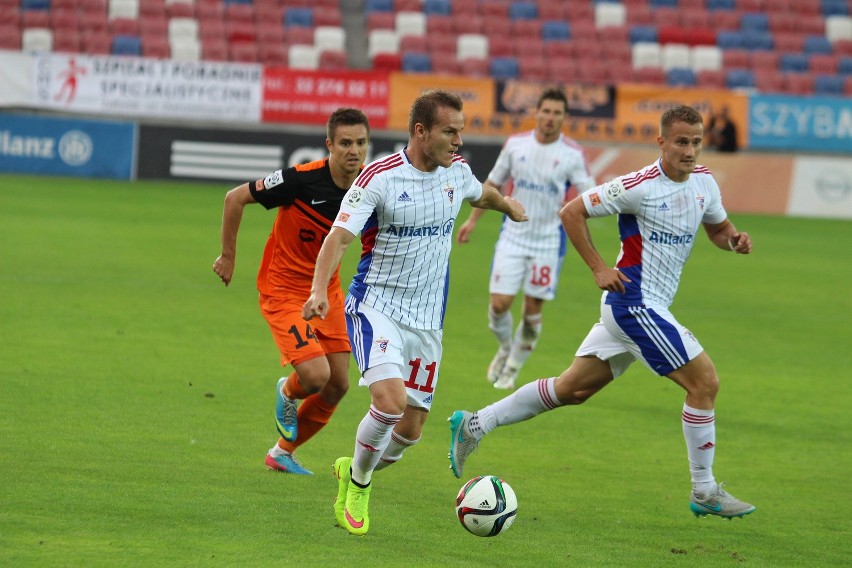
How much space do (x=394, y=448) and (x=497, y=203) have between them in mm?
1462

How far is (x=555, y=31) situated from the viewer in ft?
103

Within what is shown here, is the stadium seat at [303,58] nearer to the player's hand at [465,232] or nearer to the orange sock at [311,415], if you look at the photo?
the player's hand at [465,232]

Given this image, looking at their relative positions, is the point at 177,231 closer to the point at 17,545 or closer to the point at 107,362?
Answer: the point at 107,362

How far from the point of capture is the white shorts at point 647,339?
683 cm

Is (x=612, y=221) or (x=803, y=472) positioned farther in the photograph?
(x=612, y=221)

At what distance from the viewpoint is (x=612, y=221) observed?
24188 mm

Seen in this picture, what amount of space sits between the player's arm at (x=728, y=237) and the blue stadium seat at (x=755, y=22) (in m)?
26.7

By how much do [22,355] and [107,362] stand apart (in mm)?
668

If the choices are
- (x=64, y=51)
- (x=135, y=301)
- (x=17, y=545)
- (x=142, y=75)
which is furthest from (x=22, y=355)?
(x=64, y=51)

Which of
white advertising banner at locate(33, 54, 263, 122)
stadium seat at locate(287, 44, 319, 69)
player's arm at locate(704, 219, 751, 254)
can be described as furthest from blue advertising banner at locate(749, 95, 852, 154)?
player's arm at locate(704, 219, 751, 254)

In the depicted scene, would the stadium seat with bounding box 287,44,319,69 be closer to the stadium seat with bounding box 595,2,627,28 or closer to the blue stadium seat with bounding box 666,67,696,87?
the stadium seat with bounding box 595,2,627,28

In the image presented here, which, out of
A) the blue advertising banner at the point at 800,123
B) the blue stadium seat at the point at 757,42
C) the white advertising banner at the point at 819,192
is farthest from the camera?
the blue stadium seat at the point at 757,42

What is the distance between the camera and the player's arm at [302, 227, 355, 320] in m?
5.77

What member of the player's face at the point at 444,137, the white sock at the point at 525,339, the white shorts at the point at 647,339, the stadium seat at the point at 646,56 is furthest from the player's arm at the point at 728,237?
the stadium seat at the point at 646,56
